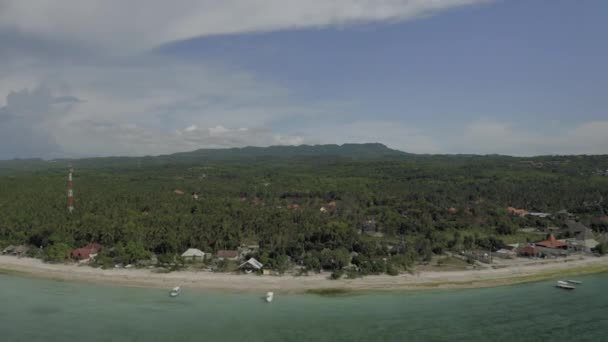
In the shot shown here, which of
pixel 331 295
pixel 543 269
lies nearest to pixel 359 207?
pixel 543 269

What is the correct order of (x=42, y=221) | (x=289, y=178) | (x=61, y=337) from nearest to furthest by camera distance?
(x=61, y=337), (x=42, y=221), (x=289, y=178)

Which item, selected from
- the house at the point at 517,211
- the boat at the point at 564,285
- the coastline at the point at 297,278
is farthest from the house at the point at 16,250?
the house at the point at 517,211

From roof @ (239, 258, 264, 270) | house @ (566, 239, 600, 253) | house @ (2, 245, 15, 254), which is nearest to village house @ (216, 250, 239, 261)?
roof @ (239, 258, 264, 270)

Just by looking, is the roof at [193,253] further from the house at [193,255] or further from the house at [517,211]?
the house at [517,211]

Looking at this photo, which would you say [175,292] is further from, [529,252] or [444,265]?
[529,252]

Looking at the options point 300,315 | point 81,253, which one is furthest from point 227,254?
point 300,315

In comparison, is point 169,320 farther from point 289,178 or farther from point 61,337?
point 289,178
